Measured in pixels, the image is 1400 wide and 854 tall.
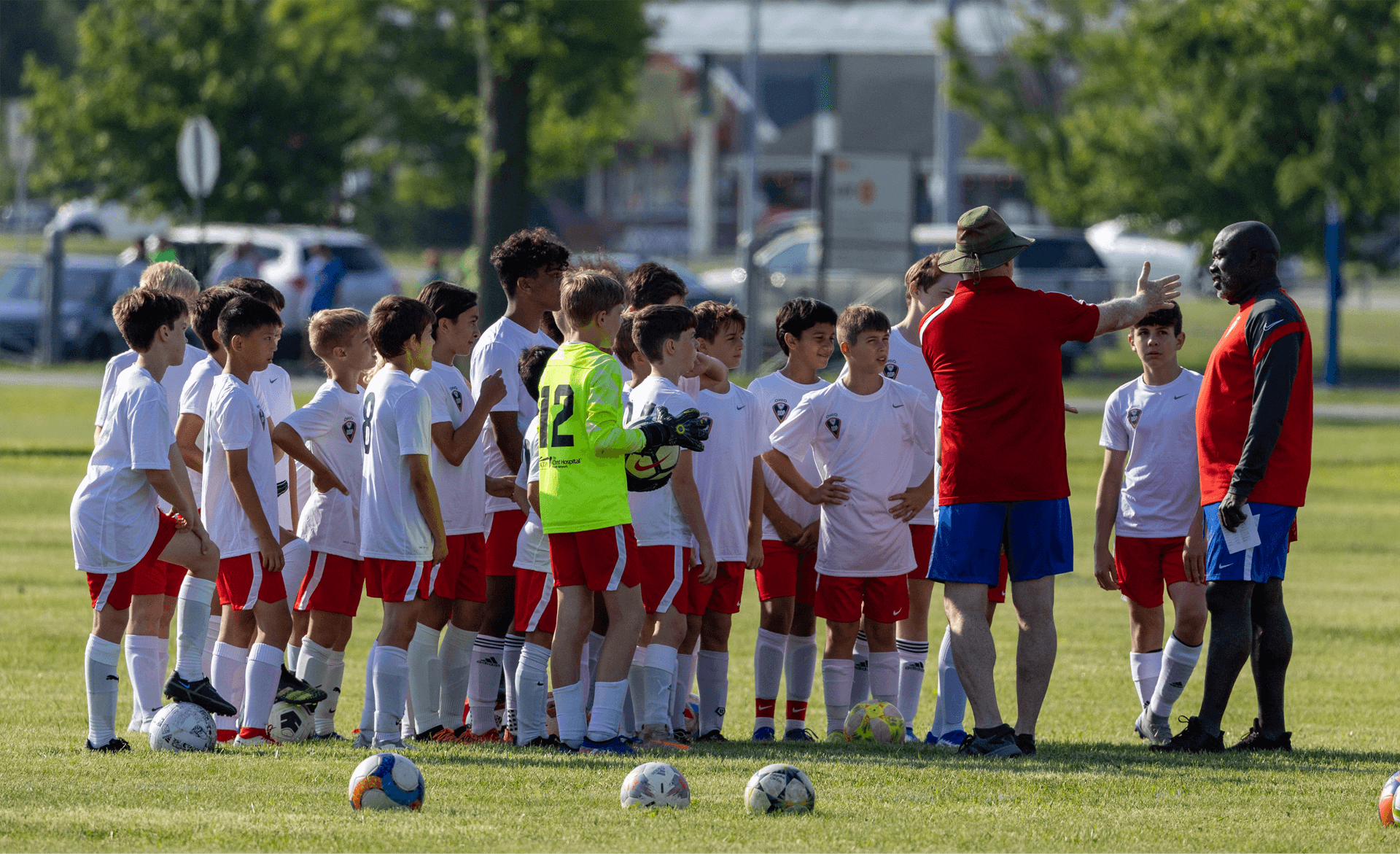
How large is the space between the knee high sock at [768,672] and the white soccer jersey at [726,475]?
510 millimetres

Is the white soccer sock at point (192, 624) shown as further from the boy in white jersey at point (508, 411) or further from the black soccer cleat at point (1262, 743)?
the black soccer cleat at point (1262, 743)

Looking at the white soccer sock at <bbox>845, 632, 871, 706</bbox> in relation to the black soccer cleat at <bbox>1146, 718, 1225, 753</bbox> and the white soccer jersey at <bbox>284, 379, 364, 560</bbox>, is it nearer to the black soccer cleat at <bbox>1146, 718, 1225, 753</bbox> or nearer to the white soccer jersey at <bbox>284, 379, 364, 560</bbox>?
the black soccer cleat at <bbox>1146, 718, 1225, 753</bbox>

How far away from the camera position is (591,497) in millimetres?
6500

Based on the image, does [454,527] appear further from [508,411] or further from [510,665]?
[510,665]

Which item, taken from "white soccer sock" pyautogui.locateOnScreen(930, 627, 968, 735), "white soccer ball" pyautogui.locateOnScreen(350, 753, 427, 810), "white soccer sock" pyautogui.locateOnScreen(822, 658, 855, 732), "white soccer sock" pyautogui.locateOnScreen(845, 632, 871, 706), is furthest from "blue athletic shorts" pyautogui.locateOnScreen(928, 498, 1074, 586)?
"white soccer ball" pyautogui.locateOnScreen(350, 753, 427, 810)

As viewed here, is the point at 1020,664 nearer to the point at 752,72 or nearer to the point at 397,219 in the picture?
the point at 752,72

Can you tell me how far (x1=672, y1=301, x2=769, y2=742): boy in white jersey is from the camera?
Answer: 734 cm

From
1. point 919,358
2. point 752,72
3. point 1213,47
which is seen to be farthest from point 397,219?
point 919,358

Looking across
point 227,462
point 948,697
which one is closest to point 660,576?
point 948,697

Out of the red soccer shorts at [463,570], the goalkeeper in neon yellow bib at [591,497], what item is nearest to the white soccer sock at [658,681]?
the goalkeeper in neon yellow bib at [591,497]

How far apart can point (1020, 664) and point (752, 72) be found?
38117 mm

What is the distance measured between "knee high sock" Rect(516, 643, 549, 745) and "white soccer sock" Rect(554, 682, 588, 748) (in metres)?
0.19

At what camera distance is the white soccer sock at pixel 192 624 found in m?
6.80

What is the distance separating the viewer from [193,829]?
205 inches
